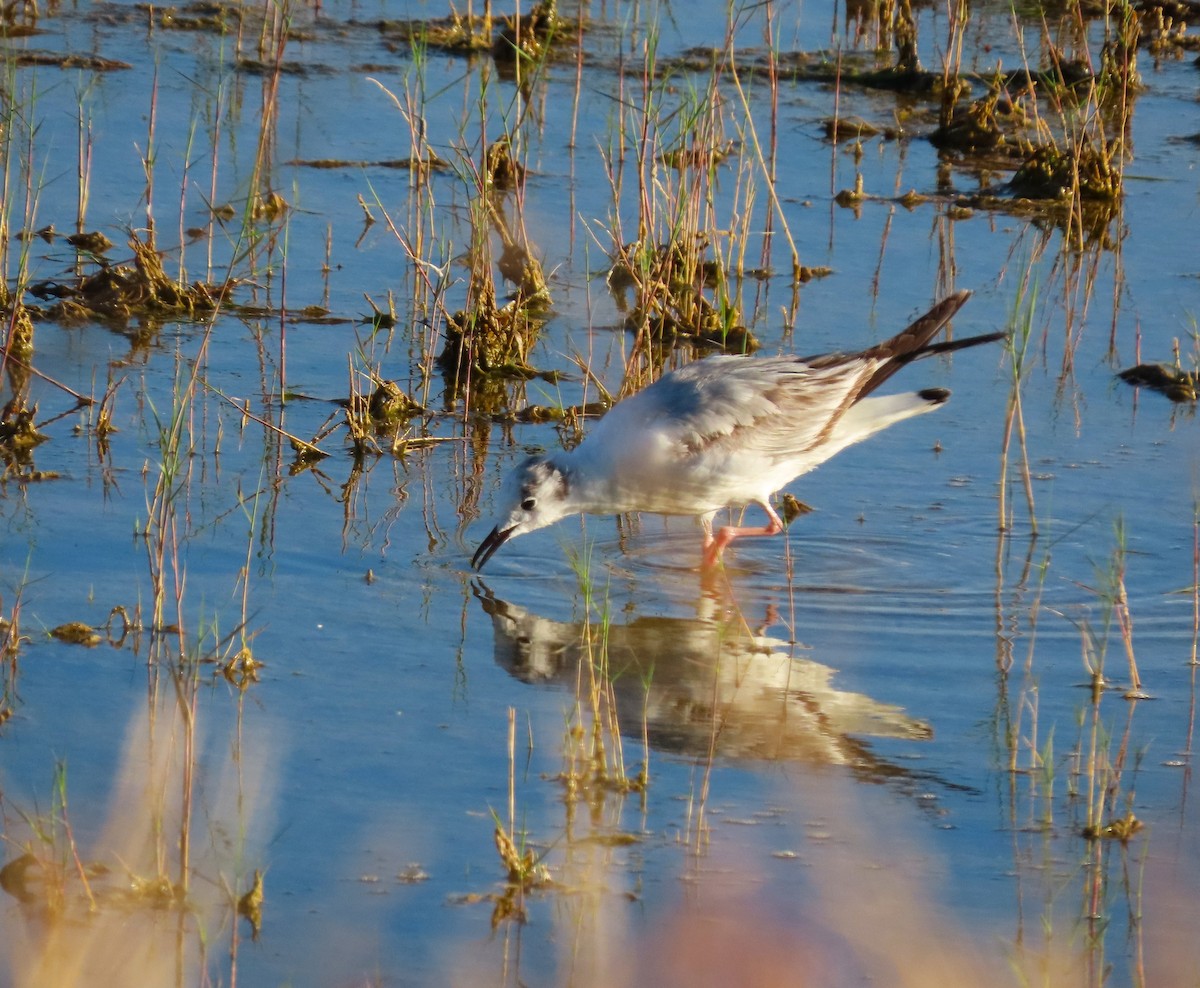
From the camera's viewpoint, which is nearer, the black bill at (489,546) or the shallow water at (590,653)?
the shallow water at (590,653)

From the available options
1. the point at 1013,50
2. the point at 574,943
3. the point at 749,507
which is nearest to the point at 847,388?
the point at 749,507

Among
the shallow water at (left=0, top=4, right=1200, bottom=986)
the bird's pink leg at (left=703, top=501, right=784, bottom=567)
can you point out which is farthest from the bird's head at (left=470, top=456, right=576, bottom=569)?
the bird's pink leg at (left=703, top=501, right=784, bottom=567)

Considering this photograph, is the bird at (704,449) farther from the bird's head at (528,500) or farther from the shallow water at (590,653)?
the shallow water at (590,653)

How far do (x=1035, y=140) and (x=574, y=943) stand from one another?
928cm

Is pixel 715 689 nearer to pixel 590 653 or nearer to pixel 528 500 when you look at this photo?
pixel 590 653

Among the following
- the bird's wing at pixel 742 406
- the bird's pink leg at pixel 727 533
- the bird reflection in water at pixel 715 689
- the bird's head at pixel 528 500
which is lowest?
the bird reflection in water at pixel 715 689

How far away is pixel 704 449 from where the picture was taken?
21.7 feet

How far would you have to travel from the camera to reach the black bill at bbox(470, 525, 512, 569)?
6.31 meters

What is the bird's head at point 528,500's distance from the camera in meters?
6.37

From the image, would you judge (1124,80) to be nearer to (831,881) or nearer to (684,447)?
(684,447)

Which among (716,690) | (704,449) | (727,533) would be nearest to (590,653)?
(716,690)

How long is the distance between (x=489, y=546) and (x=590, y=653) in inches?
57.4

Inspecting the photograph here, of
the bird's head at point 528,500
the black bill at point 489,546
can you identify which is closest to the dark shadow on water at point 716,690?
the black bill at point 489,546

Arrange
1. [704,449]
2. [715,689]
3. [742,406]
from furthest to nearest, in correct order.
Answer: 1. [742,406]
2. [704,449]
3. [715,689]
